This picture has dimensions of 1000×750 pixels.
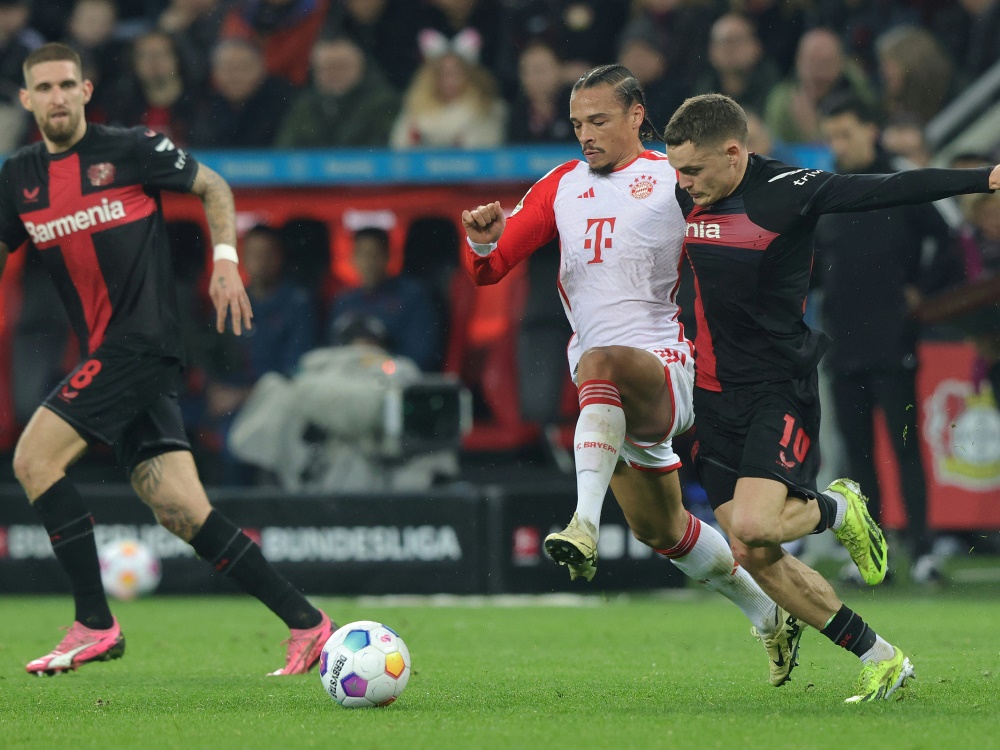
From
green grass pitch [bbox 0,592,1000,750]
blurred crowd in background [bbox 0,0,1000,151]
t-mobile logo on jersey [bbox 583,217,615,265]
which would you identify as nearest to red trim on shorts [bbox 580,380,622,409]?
t-mobile logo on jersey [bbox 583,217,615,265]

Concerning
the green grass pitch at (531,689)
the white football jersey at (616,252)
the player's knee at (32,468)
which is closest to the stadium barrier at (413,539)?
the green grass pitch at (531,689)

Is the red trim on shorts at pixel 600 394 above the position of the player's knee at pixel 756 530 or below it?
above

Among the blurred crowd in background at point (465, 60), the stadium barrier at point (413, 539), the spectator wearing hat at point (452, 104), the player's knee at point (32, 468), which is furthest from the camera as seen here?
the spectator wearing hat at point (452, 104)

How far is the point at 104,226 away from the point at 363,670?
7.72 feet

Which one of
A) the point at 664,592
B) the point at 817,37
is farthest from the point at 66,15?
the point at 664,592

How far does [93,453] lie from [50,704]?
299 inches

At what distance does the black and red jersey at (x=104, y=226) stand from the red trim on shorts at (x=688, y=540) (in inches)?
86.0

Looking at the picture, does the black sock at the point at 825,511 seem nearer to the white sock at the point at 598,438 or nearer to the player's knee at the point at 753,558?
the player's knee at the point at 753,558

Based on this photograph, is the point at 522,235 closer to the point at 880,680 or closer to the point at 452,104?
the point at 880,680

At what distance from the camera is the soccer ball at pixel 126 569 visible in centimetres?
1055

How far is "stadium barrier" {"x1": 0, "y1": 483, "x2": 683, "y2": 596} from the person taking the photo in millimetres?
10289

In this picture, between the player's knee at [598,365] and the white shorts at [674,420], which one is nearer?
the player's knee at [598,365]

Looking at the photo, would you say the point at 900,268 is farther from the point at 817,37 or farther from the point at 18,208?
the point at 18,208

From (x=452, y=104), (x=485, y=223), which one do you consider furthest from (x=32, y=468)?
(x=452, y=104)
